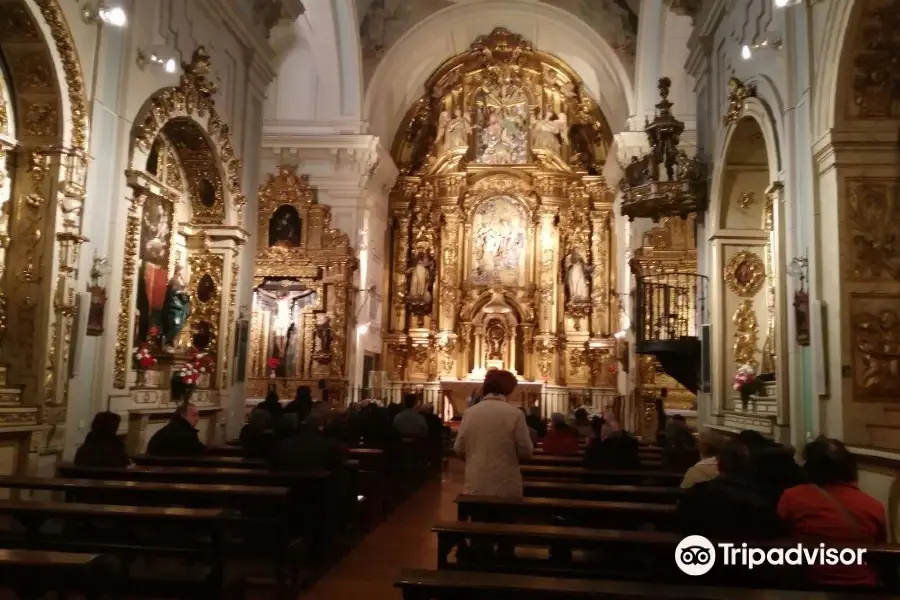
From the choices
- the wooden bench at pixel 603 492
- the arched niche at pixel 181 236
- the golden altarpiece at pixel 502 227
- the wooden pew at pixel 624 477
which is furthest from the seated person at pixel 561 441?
the golden altarpiece at pixel 502 227

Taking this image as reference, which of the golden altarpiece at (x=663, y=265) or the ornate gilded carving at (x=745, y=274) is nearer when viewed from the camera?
the ornate gilded carving at (x=745, y=274)

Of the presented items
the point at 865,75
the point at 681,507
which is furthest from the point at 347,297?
the point at 681,507

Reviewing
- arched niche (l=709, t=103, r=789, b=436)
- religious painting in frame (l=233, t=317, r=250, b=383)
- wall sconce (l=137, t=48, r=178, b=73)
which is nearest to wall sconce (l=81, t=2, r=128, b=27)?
wall sconce (l=137, t=48, r=178, b=73)

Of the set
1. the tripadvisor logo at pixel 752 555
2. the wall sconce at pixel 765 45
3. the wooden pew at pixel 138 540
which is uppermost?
the wall sconce at pixel 765 45

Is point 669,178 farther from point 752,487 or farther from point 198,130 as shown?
point 752,487

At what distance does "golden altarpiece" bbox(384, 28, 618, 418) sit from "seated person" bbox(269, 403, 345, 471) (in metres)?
14.8

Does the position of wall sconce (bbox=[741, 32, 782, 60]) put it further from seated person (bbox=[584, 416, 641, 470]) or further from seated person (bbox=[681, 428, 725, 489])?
seated person (bbox=[681, 428, 725, 489])

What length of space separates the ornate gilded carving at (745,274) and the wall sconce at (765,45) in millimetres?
2567

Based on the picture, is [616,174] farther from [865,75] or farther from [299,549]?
[299,549]

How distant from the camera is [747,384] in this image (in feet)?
28.3

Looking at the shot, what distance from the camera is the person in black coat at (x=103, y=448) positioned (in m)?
5.91

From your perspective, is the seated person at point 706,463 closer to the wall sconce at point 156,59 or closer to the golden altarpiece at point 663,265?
the wall sconce at point 156,59

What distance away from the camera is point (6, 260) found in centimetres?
720

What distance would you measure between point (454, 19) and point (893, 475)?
17.7 metres
